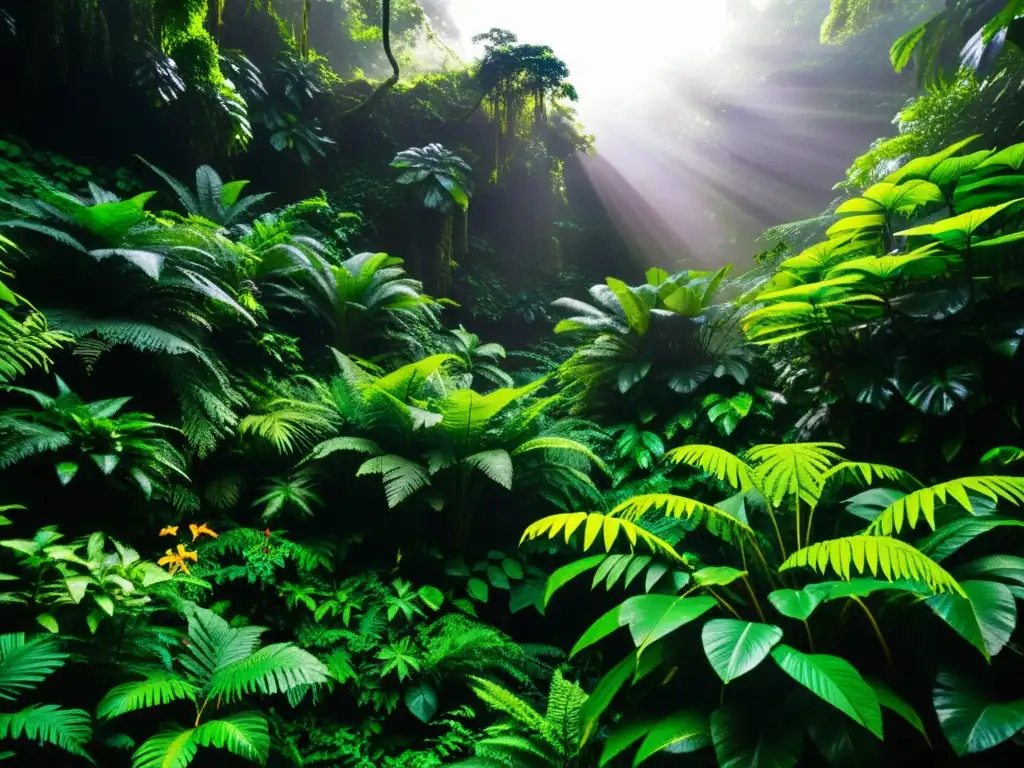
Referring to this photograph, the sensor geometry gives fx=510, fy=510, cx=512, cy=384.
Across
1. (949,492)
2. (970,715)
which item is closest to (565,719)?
(970,715)

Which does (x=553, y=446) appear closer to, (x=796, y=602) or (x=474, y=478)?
(x=474, y=478)

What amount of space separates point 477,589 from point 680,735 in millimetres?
1145

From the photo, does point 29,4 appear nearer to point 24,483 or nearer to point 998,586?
point 24,483

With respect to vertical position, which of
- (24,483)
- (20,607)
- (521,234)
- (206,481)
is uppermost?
(521,234)

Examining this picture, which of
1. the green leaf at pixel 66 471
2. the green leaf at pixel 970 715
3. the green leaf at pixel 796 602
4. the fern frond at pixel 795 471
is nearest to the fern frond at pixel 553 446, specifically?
the fern frond at pixel 795 471

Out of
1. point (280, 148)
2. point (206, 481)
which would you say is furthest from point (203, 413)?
point (280, 148)

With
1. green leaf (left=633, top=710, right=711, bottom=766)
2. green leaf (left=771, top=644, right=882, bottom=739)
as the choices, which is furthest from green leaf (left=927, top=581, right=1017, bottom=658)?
green leaf (left=633, top=710, right=711, bottom=766)

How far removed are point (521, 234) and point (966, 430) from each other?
21.4 ft

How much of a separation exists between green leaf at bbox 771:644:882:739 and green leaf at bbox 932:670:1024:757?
164 mm

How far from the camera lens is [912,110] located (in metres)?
3.54

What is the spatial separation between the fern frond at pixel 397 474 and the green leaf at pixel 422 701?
68 cm

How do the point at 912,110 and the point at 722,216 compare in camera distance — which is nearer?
the point at 912,110

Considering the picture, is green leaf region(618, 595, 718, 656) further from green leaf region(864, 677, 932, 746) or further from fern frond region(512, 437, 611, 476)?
fern frond region(512, 437, 611, 476)

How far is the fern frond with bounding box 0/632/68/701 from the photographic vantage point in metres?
1.14
